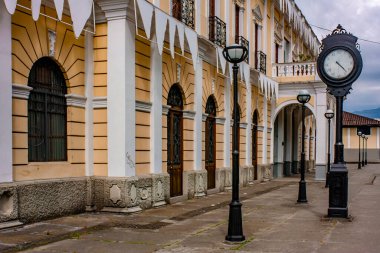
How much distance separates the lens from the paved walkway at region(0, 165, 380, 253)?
26.4ft

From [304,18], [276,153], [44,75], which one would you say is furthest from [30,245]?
[304,18]

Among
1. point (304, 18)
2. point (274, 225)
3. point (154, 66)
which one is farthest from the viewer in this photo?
point (304, 18)

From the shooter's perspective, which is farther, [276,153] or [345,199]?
[276,153]

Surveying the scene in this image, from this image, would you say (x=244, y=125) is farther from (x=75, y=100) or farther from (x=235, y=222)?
(x=235, y=222)

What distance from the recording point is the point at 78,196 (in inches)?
451

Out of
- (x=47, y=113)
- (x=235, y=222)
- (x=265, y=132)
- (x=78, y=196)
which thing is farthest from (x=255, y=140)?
(x=235, y=222)

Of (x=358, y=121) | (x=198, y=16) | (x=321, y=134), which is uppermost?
(x=198, y=16)

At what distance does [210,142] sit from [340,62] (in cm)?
739

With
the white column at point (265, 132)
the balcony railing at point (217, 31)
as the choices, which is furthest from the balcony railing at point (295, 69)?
the balcony railing at point (217, 31)

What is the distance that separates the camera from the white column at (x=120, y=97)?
38.2 ft

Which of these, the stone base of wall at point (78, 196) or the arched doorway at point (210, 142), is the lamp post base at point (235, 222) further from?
the arched doorway at point (210, 142)

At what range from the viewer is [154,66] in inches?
521

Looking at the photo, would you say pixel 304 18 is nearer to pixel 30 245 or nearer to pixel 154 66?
pixel 154 66

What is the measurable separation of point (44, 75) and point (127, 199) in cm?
345
